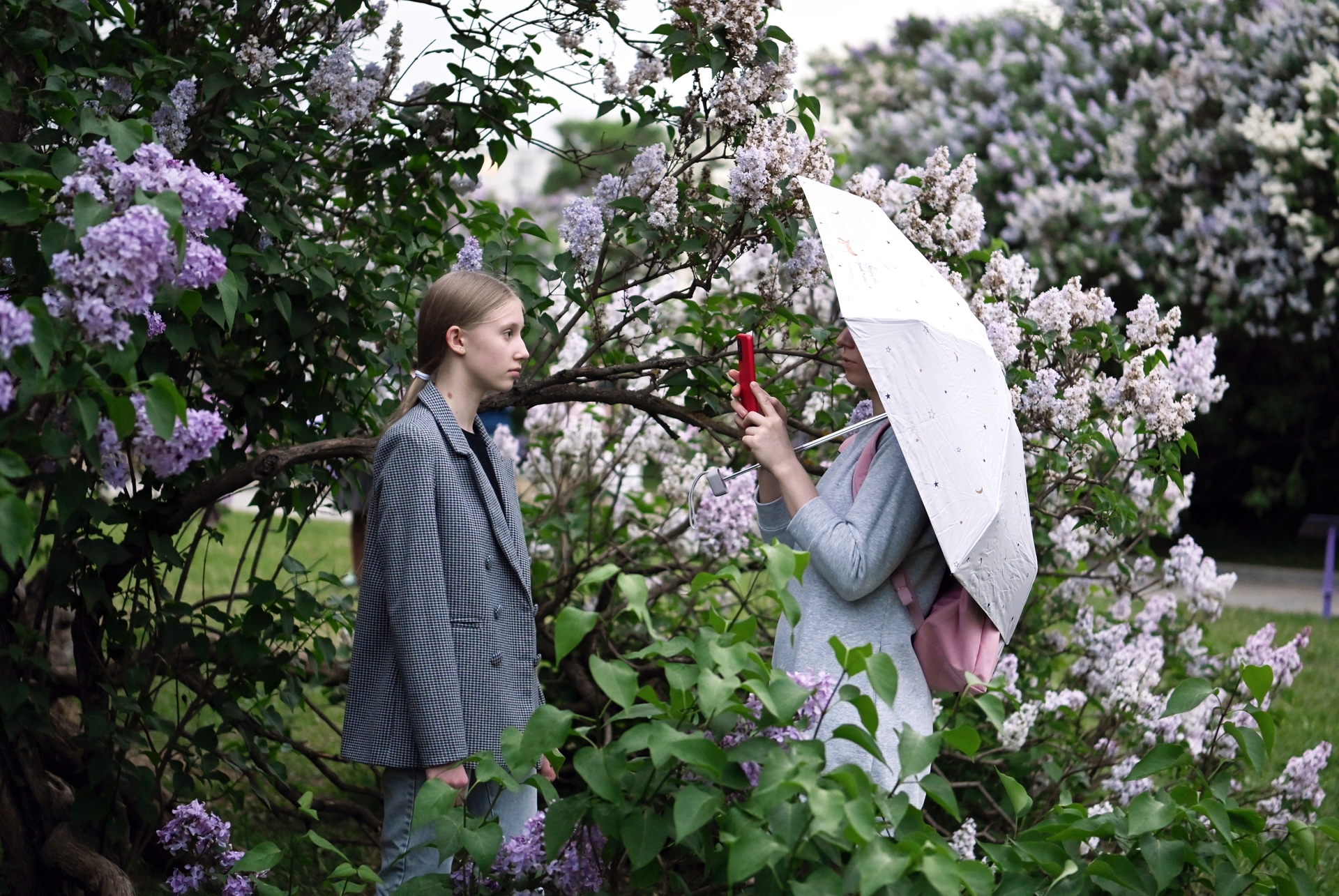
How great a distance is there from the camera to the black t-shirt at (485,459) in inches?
98.1

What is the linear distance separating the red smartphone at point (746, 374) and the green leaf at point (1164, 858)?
109 cm

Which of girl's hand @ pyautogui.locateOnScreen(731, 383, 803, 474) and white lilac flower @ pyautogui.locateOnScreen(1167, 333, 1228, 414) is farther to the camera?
white lilac flower @ pyautogui.locateOnScreen(1167, 333, 1228, 414)

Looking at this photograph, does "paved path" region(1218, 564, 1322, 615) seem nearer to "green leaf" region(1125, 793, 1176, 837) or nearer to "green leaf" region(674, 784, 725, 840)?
"green leaf" region(1125, 793, 1176, 837)

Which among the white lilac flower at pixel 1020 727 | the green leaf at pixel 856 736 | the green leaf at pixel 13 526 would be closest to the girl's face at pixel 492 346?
the green leaf at pixel 13 526

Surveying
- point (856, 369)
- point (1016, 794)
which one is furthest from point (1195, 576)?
point (1016, 794)

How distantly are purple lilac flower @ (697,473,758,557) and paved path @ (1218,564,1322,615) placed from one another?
6.24 m

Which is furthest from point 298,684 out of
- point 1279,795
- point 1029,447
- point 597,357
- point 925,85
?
point 925,85

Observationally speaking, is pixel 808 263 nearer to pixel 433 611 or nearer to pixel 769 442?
pixel 769 442

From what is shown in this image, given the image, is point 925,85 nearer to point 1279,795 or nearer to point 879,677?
point 1279,795

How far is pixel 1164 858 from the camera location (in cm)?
176

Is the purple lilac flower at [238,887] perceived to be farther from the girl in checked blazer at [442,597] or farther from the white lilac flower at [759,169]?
the white lilac flower at [759,169]

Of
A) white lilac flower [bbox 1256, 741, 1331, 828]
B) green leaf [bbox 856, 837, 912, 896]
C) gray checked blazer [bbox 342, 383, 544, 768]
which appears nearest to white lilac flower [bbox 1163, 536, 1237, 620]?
white lilac flower [bbox 1256, 741, 1331, 828]

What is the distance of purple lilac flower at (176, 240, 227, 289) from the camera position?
5.55ft

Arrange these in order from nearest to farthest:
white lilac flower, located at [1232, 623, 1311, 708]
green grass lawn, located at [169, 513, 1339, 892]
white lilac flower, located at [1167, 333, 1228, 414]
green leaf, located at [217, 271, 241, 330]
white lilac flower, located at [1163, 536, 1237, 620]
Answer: green leaf, located at [217, 271, 241, 330] < white lilac flower, located at [1167, 333, 1228, 414] < green grass lawn, located at [169, 513, 1339, 892] < white lilac flower, located at [1232, 623, 1311, 708] < white lilac flower, located at [1163, 536, 1237, 620]
